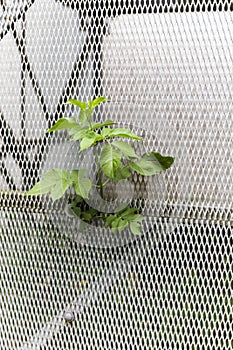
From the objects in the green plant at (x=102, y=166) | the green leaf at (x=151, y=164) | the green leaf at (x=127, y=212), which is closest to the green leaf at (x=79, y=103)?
the green plant at (x=102, y=166)

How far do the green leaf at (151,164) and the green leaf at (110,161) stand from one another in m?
0.05

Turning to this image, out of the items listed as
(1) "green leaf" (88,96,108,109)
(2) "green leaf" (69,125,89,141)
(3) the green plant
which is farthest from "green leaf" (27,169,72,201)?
(1) "green leaf" (88,96,108,109)

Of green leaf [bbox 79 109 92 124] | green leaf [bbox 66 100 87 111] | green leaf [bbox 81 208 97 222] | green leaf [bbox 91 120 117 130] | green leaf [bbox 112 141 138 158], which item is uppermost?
green leaf [bbox 66 100 87 111]

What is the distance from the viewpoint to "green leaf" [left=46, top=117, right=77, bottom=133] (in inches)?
55.0

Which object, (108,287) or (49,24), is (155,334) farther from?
(49,24)

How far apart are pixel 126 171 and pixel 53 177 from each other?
0.24m

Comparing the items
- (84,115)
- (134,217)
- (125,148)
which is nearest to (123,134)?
(125,148)

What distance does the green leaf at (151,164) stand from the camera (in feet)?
4.36

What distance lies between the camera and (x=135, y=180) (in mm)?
1367

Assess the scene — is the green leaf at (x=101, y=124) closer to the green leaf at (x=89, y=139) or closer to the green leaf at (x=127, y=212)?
the green leaf at (x=89, y=139)

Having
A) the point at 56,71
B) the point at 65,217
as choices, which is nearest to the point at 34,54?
the point at 56,71

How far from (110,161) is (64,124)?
0.20 m

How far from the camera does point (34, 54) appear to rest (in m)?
1.47

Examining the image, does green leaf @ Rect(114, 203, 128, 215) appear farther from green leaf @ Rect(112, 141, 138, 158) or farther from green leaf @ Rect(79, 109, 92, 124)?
green leaf @ Rect(79, 109, 92, 124)
